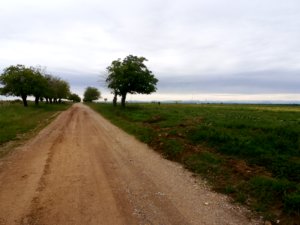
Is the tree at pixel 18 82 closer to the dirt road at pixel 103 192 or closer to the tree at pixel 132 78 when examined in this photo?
the tree at pixel 132 78

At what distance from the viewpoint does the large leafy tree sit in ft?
205

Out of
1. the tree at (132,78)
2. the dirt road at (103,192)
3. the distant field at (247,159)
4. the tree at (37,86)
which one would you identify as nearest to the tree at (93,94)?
the tree at (37,86)

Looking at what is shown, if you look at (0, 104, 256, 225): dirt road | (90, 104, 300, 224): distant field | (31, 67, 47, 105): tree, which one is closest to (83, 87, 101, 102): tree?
(31, 67, 47, 105): tree

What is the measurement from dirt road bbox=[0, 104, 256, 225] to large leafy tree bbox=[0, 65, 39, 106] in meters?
52.2

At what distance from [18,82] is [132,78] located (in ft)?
88.6

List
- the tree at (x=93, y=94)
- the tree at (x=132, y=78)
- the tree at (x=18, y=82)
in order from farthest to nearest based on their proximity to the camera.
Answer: the tree at (x=93, y=94) → the tree at (x=18, y=82) → the tree at (x=132, y=78)

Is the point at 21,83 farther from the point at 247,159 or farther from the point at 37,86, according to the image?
the point at 247,159

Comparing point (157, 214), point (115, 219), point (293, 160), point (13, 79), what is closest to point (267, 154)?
point (293, 160)

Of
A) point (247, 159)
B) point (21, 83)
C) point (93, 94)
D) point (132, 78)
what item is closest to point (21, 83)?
point (21, 83)

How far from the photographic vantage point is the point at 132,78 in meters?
51.7

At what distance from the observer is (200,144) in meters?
16.8

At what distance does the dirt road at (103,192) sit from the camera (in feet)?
24.2

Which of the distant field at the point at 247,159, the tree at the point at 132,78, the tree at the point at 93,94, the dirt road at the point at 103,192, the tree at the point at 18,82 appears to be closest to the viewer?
the dirt road at the point at 103,192

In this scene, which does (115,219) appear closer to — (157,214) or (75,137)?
(157,214)
